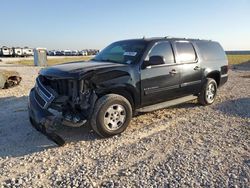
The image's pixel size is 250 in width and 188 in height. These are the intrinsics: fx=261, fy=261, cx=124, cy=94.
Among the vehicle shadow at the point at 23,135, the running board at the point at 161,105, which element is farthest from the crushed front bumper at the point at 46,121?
the running board at the point at 161,105

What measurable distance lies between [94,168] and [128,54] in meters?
2.80

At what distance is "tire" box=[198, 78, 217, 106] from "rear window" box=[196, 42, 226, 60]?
671 millimetres

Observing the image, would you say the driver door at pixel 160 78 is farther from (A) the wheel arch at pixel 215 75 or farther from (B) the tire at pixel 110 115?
(A) the wheel arch at pixel 215 75

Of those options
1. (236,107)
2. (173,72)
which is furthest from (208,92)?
(173,72)

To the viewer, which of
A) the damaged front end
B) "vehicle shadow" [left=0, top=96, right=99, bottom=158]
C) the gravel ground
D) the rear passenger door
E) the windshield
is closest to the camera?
the gravel ground

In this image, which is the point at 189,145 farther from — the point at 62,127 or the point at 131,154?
the point at 62,127

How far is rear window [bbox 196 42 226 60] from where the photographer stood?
23.2ft

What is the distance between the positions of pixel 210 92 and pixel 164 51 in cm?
222

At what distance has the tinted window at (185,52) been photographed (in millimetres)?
6215

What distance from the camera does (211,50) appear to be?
7.43 m

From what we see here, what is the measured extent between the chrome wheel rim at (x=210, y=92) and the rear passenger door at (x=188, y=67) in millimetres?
446

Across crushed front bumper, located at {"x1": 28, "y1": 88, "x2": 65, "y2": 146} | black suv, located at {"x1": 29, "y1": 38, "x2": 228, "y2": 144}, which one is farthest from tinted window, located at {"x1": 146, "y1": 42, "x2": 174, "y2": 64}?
crushed front bumper, located at {"x1": 28, "y1": 88, "x2": 65, "y2": 146}

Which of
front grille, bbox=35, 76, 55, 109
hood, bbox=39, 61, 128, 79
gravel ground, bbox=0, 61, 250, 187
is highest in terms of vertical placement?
hood, bbox=39, 61, 128, 79

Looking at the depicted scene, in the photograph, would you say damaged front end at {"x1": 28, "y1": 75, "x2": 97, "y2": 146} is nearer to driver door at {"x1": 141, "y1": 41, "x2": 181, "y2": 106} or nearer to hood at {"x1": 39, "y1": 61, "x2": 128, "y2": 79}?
hood at {"x1": 39, "y1": 61, "x2": 128, "y2": 79}
